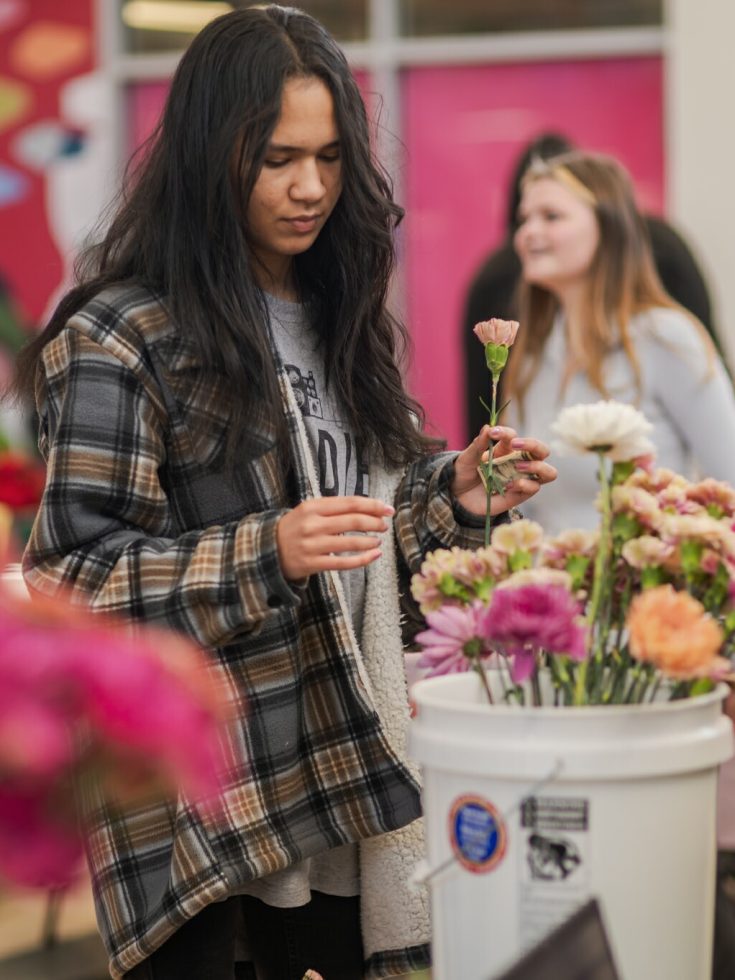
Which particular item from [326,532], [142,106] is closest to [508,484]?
[326,532]

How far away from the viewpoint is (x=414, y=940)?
4.88 ft

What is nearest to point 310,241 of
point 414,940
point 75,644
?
point 414,940

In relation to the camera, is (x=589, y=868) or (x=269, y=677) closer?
(x=589, y=868)

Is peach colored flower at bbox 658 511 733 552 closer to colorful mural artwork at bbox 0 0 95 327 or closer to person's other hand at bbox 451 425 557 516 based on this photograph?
person's other hand at bbox 451 425 557 516

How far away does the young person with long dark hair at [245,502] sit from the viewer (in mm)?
1350

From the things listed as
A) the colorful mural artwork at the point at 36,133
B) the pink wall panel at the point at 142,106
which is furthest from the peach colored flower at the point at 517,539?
the pink wall panel at the point at 142,106

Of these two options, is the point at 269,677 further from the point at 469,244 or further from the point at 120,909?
the point at 469,244

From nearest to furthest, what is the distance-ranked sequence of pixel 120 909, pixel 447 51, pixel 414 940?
pixel 120 909
pixel 414 940
pixel 447 51

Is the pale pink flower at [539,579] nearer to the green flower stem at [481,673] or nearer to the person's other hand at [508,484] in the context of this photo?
the green flower stem at [481,673]

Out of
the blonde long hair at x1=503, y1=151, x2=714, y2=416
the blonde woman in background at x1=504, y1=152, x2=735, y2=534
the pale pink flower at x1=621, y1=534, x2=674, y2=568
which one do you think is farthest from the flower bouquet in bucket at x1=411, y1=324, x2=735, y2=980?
the blonde long hair at x1=503, y1=151, x2=714, y2=416

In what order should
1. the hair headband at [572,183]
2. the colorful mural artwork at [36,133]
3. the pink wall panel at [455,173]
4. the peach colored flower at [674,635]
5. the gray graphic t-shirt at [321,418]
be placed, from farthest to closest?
the colorful mural artwork at [36,133] < the pink wall panel at [455,173] < the hair headband at [572,183] < the gray graphic t-shirt at [321,418] < the peach colored flower at [674,635]

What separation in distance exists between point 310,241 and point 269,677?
15.7 inches

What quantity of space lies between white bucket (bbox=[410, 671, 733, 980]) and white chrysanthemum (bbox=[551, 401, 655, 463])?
16 cm

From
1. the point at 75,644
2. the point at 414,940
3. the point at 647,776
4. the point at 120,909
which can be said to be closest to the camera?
the point at 75,644
